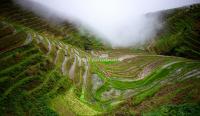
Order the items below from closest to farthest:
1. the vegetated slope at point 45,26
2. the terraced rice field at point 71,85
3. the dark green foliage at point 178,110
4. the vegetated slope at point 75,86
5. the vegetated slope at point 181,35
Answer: the dark green foliage at point 178,110, the vegetated slope at point 75,86, the terraced rice field at point 71,85, the vegetated slope at point 45,26, the vegetated slope at point 181,35

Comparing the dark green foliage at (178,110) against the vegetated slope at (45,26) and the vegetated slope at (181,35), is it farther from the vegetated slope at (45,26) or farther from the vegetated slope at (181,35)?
the vegetated slope at (181,35)

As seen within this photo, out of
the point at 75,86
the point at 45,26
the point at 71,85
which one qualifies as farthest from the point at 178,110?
the point at 45,26

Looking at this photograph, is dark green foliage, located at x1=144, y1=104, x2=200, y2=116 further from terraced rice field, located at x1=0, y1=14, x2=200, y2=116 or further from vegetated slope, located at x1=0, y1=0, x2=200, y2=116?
terraced rice field, located at x1=0, y1=14, x2=200, y2=116

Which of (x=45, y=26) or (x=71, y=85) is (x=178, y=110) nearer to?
(x=71, y=85)

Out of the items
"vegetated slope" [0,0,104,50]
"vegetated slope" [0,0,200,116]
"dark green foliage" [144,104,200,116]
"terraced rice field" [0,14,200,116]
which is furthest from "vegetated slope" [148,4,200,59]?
"dark green foliage" [144,104,200,116]

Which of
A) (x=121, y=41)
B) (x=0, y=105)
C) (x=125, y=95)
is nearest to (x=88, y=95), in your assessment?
(x=125, y=95)

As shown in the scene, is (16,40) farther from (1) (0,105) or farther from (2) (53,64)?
(1) (0,105)

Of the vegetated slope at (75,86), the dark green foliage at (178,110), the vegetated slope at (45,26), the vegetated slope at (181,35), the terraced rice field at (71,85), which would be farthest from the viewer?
the vegetated slope at (181,35)

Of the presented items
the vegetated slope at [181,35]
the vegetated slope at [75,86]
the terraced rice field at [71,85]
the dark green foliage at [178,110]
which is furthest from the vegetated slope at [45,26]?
the dark green foliage at [178,110]
